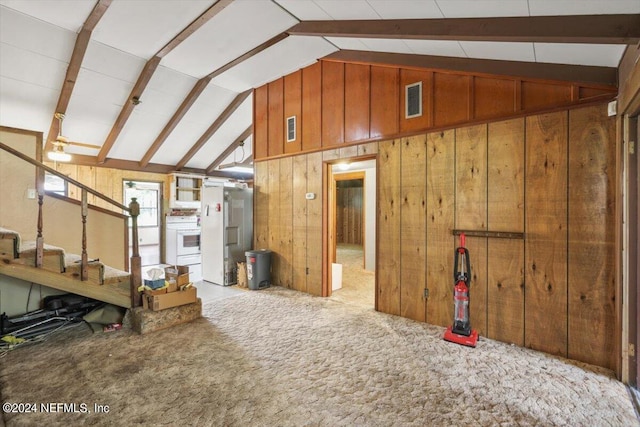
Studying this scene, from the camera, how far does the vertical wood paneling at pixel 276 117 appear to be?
5.16 meters

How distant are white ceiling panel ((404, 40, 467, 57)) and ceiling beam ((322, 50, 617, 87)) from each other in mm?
84

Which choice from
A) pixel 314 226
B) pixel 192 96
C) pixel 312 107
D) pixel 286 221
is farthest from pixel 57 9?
pixel 314 226

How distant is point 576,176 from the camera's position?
2.64 m

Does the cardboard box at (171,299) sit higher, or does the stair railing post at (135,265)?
the stair railing post at (135,265)

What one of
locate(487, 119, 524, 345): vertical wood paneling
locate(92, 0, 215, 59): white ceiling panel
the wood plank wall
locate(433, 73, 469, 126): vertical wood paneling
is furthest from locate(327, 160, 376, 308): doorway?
locate(92, 0, 215, 59): white ceiling panel

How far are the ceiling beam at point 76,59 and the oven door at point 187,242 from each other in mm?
3239

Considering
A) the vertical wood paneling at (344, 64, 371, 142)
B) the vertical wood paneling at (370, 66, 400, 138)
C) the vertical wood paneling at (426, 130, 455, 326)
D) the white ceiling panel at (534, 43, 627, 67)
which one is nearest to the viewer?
the white ceiling panel at (534, 43, 627, 67)

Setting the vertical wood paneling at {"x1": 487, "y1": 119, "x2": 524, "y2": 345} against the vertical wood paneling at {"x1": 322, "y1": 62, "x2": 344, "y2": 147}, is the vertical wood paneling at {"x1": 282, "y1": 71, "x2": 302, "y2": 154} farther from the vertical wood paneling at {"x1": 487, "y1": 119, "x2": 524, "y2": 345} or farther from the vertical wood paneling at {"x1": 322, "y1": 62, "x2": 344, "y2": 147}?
the vertical wood paneling at {"x1": 487, "y1": 119, "x2": 524, "y2": 345}

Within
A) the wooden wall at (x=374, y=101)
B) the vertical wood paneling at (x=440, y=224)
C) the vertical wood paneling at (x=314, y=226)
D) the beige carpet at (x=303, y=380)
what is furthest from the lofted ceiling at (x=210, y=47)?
the beige carpet at (x=303, y=380)

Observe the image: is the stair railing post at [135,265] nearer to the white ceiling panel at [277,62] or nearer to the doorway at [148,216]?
the white ceiling panel at [277,62]

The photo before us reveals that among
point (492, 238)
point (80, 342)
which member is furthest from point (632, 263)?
point (80, 342)

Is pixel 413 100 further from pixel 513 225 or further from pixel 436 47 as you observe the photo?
pixel 513 225

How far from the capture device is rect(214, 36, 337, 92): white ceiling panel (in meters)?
4.12

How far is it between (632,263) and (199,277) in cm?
645
